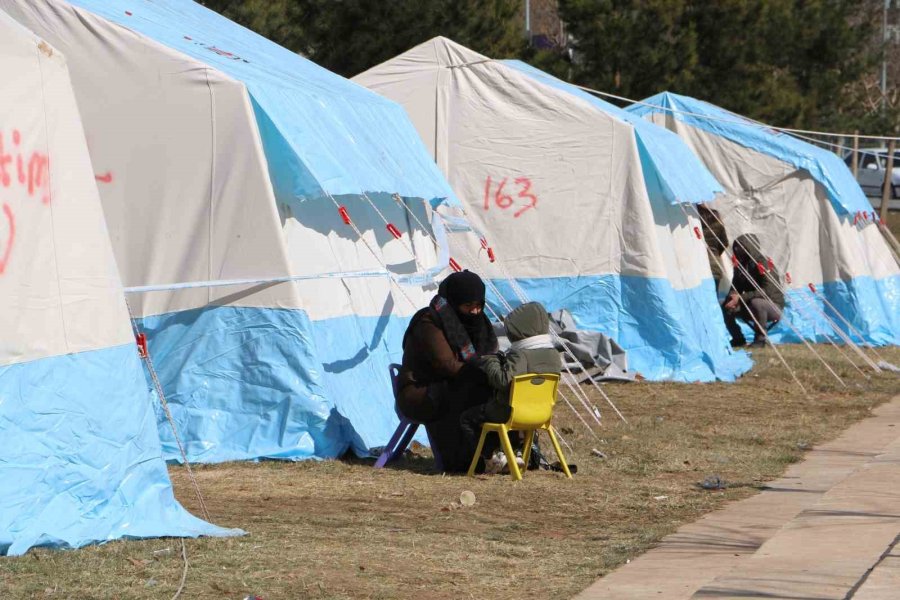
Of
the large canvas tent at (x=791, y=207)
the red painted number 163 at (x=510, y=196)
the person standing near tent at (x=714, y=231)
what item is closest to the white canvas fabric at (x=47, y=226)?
the red painted number 163 at (x=510, y=196)

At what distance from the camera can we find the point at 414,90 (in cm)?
1482

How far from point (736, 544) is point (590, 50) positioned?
18622 millimetres

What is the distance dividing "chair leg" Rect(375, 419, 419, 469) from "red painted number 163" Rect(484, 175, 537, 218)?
5.62 meters

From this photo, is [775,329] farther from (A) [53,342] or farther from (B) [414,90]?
(A) [53,342]

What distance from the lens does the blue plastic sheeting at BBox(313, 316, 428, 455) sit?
9.81 metres

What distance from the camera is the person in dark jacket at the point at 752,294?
1731 cm

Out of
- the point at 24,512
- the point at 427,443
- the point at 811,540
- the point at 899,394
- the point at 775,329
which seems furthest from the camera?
the point at 775,329

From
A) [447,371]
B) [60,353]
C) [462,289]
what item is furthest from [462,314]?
[60,353]

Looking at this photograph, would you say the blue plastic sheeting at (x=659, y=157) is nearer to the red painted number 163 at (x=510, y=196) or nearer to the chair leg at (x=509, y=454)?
the red painted number 163 at (x=510, y=196)

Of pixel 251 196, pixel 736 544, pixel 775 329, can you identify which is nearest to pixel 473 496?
pixel 736 544

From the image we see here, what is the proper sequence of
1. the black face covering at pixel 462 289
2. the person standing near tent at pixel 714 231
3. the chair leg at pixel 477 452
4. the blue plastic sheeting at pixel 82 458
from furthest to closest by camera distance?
the person standing near tent at pixel 714 231, the black face covering at pixel 462 289, the chair leg at pixel 477 452, the blue plastic sheeting at pixel 82 458

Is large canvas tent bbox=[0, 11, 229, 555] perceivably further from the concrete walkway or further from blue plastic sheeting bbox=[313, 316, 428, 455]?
blue plastic sheeting bbox=[313, 316, 428, 455]

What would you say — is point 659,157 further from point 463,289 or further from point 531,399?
point 531,399

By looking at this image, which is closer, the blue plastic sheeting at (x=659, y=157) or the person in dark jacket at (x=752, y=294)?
the blue plastic sheeting at (x=659, y=157)
